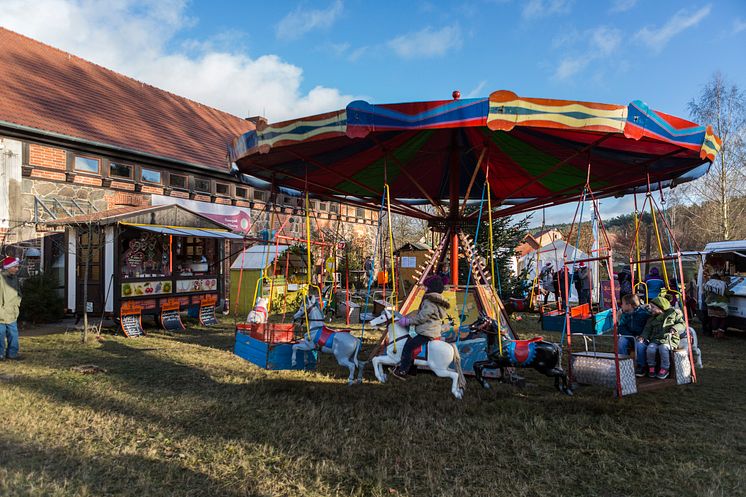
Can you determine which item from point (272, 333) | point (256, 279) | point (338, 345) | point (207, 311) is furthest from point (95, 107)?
point (338, 345)

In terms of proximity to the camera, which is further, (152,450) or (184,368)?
(184,368)

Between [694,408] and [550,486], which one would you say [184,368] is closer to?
[550,486]

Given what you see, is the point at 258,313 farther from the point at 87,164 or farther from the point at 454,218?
the point at 87,164

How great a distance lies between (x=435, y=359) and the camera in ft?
18.6

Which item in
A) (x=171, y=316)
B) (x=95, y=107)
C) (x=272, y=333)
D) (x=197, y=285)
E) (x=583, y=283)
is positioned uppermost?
(x=95, y=107)

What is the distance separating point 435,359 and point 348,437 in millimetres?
1571

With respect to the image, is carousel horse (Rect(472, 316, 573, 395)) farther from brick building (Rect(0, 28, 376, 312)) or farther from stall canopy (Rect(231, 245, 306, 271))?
stall canopy (Rect(231, 245, 306, 271))

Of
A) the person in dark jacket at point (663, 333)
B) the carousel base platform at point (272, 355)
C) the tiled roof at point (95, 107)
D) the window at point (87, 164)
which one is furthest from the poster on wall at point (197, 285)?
the person in dark jacket at point (663, 333)

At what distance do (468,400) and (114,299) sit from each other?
30.4ft

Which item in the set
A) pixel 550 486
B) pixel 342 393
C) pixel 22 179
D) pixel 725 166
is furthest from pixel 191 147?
pixel 725 166

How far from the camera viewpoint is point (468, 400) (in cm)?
593

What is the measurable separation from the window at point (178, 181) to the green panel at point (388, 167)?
9.06 m

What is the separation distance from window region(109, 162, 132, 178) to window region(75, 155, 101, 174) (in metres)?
0.41

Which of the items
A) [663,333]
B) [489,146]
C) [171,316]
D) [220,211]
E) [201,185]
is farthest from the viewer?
[220,211]
